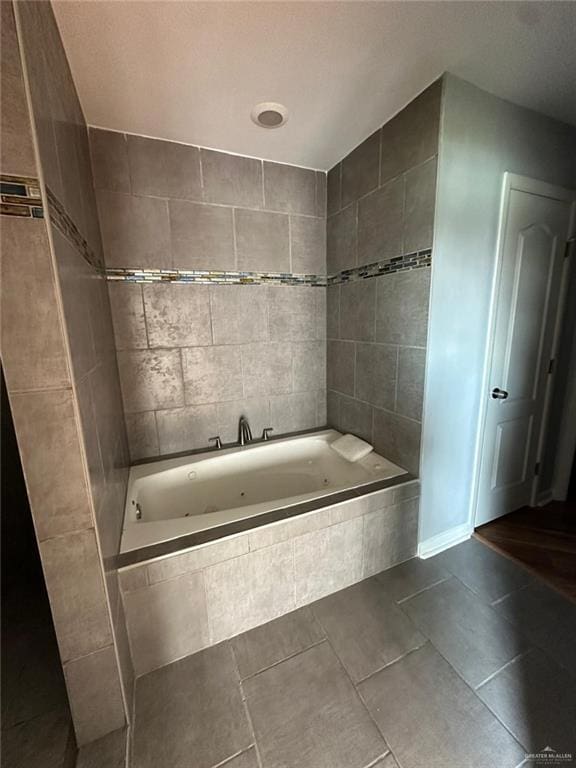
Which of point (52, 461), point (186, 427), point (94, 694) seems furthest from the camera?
point (186, 427)

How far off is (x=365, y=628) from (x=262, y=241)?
2.40 m

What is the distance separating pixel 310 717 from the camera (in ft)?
3.65

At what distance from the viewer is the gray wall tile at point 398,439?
5.86 ft

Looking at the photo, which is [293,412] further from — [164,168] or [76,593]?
[164,168]

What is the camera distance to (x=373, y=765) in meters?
0.98

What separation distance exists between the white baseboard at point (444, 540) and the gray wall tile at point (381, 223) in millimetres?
1754

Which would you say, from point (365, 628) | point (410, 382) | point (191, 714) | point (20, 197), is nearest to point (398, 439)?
point (410, 382)

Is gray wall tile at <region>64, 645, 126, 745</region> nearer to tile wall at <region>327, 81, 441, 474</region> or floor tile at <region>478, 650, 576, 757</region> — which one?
floor tile at <region>478, 650, 576, 757</region>

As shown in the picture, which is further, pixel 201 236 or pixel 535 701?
pixel 201 236

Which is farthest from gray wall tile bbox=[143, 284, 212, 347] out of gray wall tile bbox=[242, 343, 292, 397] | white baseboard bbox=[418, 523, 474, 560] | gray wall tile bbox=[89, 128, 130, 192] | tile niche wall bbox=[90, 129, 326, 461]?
white baseboard bbox=[418, 523, 474, 560]

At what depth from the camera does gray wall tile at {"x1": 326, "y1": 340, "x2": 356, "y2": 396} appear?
2287mm

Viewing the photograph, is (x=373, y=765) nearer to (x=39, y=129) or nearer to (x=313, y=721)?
(x=313, y=721)

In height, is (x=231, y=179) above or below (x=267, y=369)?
above

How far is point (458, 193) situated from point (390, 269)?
0.47 metres
